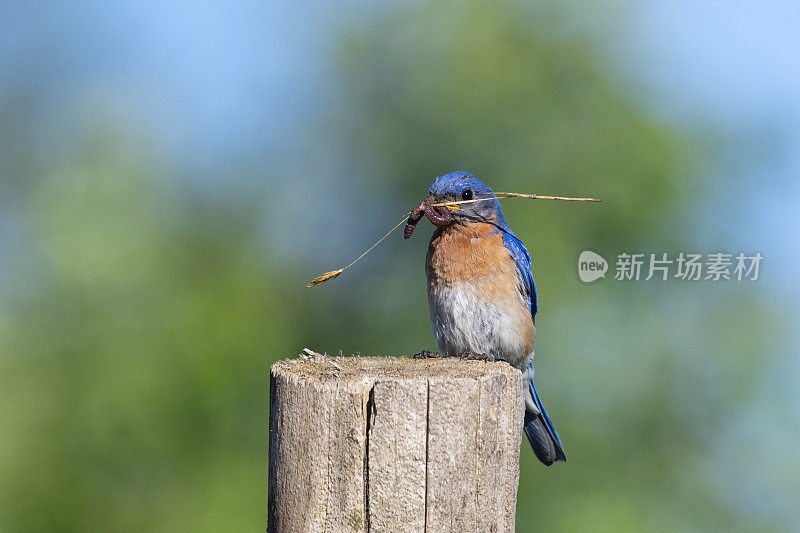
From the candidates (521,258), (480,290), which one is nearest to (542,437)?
(480,290)

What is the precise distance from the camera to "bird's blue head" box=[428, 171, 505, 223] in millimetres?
4973

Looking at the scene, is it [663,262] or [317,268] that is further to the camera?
[317,268]

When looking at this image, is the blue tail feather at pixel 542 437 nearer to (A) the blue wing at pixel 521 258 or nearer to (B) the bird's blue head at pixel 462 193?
(A) the blue wing at pixel 521 258

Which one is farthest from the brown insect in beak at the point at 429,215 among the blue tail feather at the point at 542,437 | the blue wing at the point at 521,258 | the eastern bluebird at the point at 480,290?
the blue tail feather at the point at 542,437

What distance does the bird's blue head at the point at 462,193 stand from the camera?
4973 mm

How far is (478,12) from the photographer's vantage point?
10766mm

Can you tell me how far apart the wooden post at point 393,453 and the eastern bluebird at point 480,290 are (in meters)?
2.01

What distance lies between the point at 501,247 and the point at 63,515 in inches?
228

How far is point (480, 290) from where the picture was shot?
507cm

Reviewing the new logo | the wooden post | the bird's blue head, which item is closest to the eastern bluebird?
the bird's blue head

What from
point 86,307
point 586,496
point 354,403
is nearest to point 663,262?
point 586,496

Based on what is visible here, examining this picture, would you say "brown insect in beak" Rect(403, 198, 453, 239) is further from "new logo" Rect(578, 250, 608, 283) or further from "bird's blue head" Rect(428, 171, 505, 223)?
"new logo" Rect(578, 250, 608, 283)

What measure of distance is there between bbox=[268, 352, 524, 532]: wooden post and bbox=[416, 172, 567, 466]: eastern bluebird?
2014 mm

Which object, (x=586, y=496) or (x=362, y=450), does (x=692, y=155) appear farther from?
(x=362, y=450)
